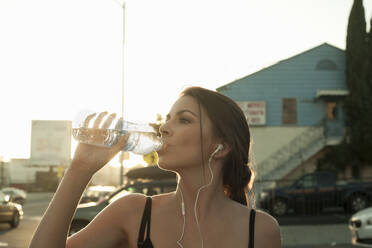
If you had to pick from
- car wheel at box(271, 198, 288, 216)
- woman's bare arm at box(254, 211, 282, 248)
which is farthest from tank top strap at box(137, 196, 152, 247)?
car wheel at box(271, 198, 288, 216)

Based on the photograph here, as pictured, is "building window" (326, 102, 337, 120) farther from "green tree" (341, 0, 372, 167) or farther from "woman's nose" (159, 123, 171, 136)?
"woman's nose" (159, 123, 171, 136)

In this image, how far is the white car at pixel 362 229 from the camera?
1241 centimetres

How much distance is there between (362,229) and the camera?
12.5 m

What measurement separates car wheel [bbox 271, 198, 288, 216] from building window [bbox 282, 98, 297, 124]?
41.7 feet

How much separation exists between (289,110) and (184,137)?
3272 centimetres

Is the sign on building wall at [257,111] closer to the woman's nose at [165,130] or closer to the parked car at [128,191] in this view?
the parked car at [128,191]

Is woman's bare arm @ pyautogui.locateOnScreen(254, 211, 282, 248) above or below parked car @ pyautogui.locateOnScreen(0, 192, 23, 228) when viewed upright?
above

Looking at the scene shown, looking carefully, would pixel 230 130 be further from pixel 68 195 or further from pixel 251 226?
pixel 68 195

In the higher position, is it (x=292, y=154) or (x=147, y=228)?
(x=147, y=228)

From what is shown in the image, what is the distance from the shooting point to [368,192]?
859 inches

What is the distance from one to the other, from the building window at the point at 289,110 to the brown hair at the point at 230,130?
32191mm

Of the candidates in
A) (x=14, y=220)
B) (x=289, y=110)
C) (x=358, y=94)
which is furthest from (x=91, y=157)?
(x=289, y=110)

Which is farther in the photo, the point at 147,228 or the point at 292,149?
the point at 292,149

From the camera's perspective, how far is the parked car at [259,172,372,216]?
21750 mm
